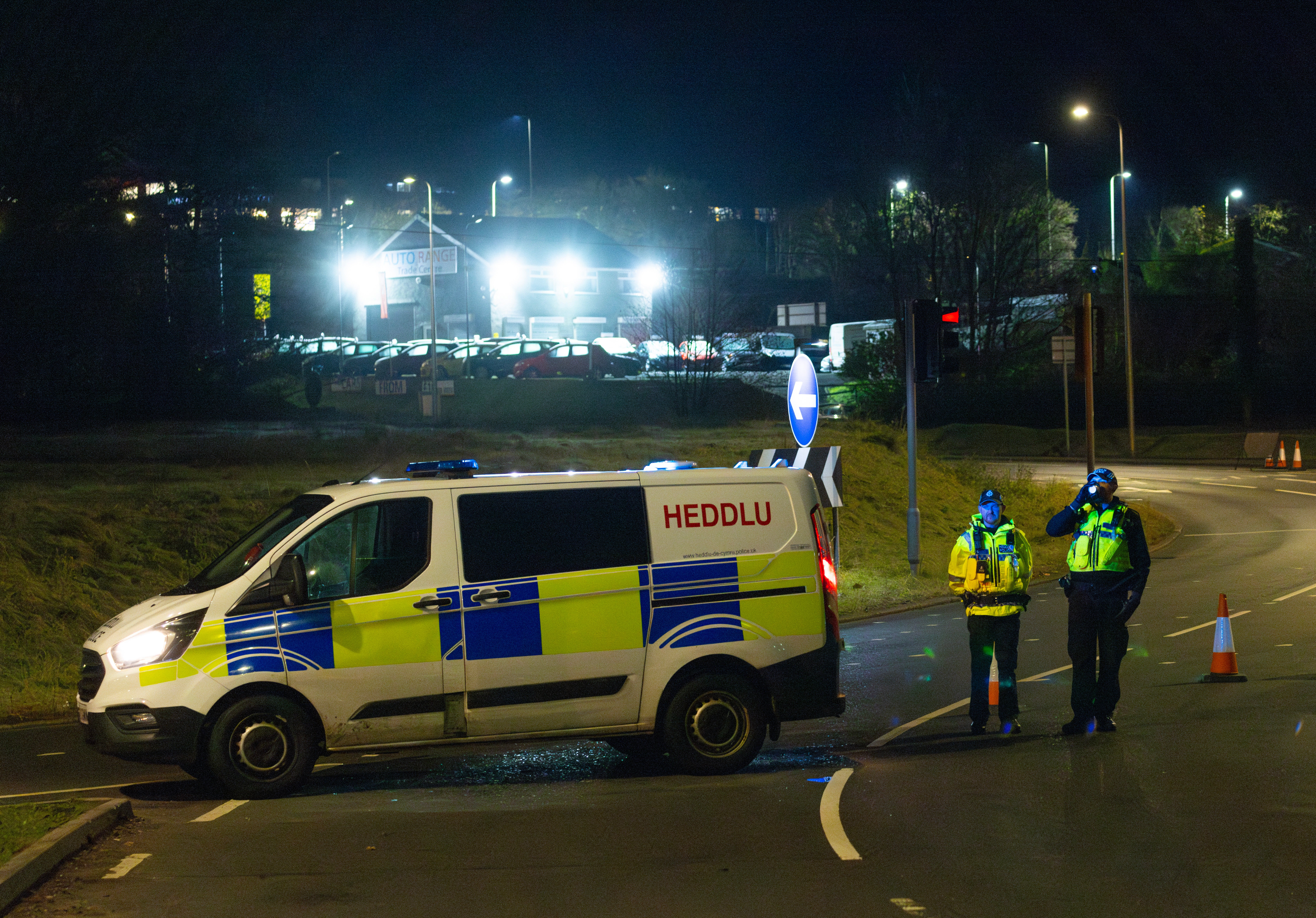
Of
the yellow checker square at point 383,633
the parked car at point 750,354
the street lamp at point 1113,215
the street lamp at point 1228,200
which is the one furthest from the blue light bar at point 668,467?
the street lamp at point 1228,200

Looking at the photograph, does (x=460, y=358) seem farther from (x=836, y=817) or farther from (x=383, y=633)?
(x=836, y=817)

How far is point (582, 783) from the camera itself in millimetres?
8211

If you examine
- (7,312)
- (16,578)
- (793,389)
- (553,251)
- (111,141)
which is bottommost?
(16,578)

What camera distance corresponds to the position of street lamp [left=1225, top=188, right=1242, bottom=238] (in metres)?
75.0

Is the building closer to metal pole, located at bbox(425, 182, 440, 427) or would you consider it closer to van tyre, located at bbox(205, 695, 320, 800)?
metal pole, located at bbox(425, 182, 440, 427)

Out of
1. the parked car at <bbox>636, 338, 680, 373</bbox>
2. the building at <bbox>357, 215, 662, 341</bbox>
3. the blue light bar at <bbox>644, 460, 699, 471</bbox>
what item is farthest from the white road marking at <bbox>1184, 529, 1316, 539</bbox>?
the building at <bbox>357, 215, 662, 341</bbox>

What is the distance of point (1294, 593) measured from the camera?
17312 mm

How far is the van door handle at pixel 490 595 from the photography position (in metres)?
7.91

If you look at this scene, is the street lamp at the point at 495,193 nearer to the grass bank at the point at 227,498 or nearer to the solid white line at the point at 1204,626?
the grass bank at the point at 227,498

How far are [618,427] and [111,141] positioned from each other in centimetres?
1646

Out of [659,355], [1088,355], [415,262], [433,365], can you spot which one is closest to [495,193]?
[415,262]

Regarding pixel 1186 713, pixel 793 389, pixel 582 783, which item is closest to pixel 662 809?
pixel 582 783

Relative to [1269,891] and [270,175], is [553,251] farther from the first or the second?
[1269,891]

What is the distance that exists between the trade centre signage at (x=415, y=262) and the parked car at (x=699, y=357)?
117 ft
